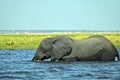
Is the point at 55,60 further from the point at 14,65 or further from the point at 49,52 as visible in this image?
the point at 14,65

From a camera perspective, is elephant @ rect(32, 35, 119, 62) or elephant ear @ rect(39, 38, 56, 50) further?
elephant ear @ rect(39, 38, 56, 50)

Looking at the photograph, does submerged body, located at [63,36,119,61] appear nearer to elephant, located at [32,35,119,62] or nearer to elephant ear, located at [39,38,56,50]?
elephant, located at [32,35,119,62]

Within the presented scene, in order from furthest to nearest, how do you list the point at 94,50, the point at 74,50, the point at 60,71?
the point at 94,50 < the point at 74,50 < the point at 60,71

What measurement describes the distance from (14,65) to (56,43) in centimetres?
377

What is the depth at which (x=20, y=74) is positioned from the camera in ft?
72.6

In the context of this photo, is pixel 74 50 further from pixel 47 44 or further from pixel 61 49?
pixel 47 44

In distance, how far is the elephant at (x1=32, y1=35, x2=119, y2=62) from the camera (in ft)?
95.8

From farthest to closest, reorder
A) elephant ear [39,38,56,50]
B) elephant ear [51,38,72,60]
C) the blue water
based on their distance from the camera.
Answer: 1. elephant ear [39,38,56,50]
2. elephant ear [51,38,72,60]
3. the blue water

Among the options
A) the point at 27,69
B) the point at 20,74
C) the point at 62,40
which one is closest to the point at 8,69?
the point at 27,69

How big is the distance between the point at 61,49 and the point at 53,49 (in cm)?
51

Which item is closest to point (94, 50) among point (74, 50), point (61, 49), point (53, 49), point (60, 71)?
point (74, 50)

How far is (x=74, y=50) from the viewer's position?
29219mm

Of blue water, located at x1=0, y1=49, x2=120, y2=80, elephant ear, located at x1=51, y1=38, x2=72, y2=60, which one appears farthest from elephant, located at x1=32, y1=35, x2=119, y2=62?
blue water, located at x1=0, y1=49, x2=120, y2=80

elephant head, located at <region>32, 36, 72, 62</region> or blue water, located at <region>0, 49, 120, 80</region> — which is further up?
elephant head, located at <region>32, 36, 72, 62</region>
